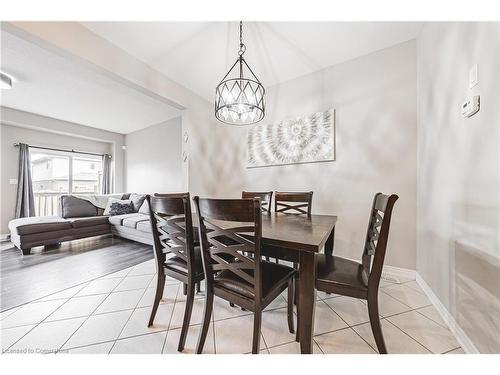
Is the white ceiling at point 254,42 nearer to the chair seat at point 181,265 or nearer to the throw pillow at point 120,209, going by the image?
the chair seat at point 181,265

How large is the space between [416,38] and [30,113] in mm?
6808

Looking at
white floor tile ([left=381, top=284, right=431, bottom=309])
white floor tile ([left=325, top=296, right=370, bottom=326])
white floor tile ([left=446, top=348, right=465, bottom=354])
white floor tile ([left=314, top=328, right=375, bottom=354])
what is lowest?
white floor tile ([left=325, top=296, right=370, bottom=326])

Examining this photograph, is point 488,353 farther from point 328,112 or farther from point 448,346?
point 328,112

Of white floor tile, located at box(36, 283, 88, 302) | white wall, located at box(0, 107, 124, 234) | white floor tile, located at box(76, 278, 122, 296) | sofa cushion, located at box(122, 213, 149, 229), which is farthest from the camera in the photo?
white wall, located at box(0, 107, 124, 234)

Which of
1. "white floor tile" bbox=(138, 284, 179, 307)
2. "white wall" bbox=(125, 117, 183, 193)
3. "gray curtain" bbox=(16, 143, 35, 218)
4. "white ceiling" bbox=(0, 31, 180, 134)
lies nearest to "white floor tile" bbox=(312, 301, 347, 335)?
"white floor tile" bbox=(138, 284, 179, 307)

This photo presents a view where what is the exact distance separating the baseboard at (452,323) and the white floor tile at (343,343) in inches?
21.8

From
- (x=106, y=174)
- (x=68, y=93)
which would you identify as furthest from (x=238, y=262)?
(x=106, y=174)

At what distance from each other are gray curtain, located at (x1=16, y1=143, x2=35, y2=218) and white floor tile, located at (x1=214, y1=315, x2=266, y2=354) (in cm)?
541

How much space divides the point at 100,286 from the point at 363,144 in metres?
3.29

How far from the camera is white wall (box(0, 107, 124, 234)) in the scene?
3979mm

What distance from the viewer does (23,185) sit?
4.20 metres

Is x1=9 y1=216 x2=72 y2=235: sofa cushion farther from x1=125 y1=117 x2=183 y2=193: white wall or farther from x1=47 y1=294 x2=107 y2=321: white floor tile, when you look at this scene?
x1=47 y1=294 x2=107 y2=321: white floor tile
